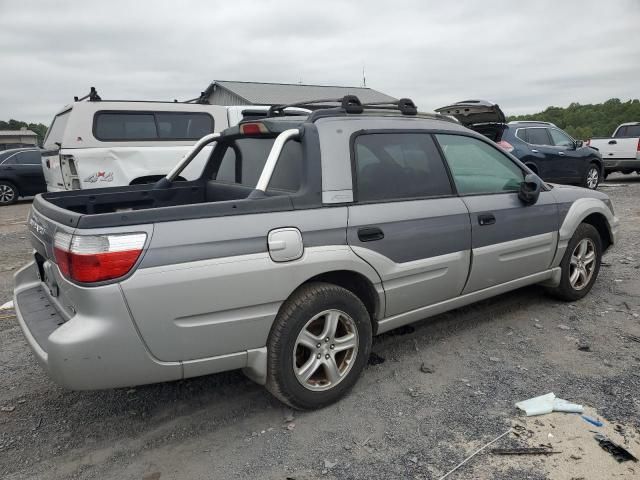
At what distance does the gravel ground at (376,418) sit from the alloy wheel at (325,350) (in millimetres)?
194

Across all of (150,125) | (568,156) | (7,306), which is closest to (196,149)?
(7,306)

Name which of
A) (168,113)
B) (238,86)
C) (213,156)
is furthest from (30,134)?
(213,156)

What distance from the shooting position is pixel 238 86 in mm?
24859

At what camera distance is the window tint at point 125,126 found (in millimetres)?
7911

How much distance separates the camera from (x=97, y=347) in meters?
2.21

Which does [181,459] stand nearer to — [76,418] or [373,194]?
[76,418]

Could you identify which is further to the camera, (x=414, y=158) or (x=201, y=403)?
(x=414, y=158)

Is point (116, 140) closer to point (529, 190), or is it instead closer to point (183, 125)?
point (183, 125)

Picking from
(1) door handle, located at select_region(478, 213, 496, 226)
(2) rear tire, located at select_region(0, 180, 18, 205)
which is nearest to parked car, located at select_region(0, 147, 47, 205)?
(2) rear tire, located at select_region(0, 180, 18, 205)

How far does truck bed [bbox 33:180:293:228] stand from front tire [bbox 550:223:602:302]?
2.93 m

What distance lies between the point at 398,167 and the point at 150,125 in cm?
633

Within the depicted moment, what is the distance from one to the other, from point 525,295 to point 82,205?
3.98 metres

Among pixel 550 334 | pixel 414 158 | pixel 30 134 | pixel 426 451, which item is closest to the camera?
pixel 426 451

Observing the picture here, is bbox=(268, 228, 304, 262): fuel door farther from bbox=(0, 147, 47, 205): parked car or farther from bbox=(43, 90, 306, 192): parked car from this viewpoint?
bbox=(0, 147, 47, 205): parked car
